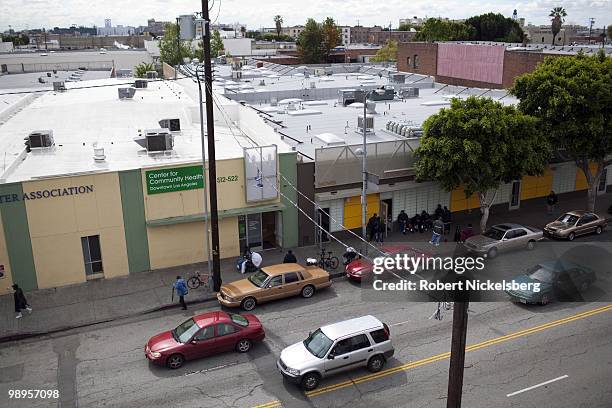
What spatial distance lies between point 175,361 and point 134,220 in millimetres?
8476

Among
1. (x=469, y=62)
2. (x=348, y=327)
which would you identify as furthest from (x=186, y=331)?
(x=469, y=62)

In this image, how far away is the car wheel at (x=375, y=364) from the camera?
54.1 ft

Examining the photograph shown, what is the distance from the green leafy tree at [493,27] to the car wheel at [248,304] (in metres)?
86.5

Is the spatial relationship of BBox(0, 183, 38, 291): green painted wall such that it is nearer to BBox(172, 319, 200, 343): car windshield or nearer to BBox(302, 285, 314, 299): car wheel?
BBox(172, 319, 200, 343): car windshield

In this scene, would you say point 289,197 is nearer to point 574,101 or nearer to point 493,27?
point 574,101

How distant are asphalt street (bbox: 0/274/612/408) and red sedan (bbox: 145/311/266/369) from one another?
354 millimetres

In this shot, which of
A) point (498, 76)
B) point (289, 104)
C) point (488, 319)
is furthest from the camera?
point (498, 76)

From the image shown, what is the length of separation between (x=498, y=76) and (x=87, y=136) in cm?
3222

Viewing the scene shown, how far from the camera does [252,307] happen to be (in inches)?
823

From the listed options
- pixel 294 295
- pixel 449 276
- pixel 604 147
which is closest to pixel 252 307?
pixel 294 295

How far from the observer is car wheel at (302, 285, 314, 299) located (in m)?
21.8

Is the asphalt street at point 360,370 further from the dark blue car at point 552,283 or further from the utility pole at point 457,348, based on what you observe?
the utility pole at point 457,348

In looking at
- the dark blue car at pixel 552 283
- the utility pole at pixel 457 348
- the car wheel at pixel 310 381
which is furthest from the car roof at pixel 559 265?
the utility pole at pixel 457 348

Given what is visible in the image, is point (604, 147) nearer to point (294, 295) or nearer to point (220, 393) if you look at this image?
point (294, 295)
